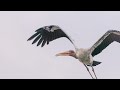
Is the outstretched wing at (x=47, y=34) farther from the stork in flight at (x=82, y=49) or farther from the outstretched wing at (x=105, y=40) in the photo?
the outstretched wing at (x=105, y=40)

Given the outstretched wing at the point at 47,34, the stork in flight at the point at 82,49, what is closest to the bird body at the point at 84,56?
the stork in flight at the point at 82,49

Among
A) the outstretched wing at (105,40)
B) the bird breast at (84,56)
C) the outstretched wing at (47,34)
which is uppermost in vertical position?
the outstretched wing at (47,34)

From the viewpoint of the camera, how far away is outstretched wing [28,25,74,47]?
21.4 feet

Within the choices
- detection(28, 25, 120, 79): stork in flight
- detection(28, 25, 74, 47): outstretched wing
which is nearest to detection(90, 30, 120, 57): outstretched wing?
detection(28, 25, 120, 79): stork in flight

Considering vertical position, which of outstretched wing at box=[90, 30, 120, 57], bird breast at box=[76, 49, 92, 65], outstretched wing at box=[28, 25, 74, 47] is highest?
outstretched wing at box=[28, 25, 74, 47]

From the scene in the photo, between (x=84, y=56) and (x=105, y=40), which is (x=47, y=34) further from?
(x=105, y=40)

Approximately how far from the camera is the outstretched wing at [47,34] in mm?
6520

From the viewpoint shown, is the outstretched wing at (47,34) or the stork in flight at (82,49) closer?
the stork in flight at (82,49)

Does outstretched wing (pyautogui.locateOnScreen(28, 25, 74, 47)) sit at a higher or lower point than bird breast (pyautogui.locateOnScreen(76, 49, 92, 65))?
higher

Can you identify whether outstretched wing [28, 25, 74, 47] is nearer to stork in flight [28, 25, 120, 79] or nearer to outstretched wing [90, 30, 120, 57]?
stork in flight [28, 25, 120, 79]

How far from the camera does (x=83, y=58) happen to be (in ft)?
20.8

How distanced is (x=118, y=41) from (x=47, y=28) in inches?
48.4

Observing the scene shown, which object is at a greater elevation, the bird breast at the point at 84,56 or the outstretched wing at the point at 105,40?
the outstretched wing at the point at 105,40
